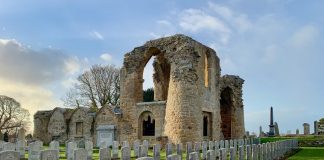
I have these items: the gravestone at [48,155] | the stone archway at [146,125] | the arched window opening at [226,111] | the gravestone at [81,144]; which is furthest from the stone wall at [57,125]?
the gravestone at [48,155]

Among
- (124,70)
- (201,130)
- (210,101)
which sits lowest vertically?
(201,130)

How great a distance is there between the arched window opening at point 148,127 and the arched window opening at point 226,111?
29.6 feet

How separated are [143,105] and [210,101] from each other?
4.31 m

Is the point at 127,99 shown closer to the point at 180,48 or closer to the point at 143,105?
the point at 143,105

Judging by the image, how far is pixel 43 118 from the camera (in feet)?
112

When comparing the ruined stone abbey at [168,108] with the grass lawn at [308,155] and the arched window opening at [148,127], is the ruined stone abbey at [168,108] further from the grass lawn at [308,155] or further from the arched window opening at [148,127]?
the grass lawn at [308,155]

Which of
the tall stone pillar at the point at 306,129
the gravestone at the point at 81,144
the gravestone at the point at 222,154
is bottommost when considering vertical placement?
the gravestone at the point at 81,144

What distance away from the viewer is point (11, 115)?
134ft

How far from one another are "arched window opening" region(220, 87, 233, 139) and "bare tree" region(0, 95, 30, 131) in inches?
793

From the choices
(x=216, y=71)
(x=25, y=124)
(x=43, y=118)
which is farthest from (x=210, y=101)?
(x=25, y=124)

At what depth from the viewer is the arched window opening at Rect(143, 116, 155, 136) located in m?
26.8

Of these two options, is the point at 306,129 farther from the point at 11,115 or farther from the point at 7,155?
the point at 7,155

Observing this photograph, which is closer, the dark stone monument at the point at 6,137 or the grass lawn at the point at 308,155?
the grass lawn at the point at 308,155

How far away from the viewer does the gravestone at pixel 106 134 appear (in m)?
27.5
